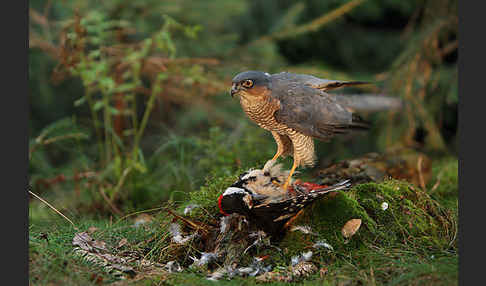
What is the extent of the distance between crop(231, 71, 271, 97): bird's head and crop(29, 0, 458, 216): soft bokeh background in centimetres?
84

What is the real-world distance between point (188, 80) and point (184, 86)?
1083 mm

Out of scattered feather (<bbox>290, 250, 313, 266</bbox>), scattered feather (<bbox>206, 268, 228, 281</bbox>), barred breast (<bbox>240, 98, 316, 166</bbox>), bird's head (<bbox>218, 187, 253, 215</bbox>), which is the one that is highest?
barred breast (<bbox>240, 98, 316, 166</bbox>)

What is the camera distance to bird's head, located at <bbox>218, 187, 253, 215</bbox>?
7.23ft

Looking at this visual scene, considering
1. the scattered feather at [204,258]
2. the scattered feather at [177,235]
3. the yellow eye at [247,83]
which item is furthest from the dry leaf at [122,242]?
the yellow eye at [247,83]

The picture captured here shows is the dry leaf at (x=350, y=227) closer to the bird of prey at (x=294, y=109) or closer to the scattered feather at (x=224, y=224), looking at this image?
the bird of prey at (x=294, y=109)

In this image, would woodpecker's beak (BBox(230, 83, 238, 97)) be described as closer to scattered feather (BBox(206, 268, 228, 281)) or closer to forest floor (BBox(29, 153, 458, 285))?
forest floor (BBox(29, 153, 458, 285))

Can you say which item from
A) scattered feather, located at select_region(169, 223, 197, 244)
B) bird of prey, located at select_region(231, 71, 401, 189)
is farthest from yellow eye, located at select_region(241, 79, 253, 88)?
scattered feather, located at select_region(169, 223, 197, 244)

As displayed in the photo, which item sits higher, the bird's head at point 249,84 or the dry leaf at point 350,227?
the bird's head at point 249,84

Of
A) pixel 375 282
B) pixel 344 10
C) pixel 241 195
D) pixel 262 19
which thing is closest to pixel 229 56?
pixel 344 10

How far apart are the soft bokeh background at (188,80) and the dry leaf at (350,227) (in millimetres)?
892

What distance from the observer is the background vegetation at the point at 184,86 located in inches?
139

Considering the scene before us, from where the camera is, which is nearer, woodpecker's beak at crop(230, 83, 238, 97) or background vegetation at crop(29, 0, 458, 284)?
woodpecker's beak at crop(230, 83, 238, 97)

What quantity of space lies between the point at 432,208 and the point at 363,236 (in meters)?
0.58

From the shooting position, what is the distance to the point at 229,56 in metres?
4.67
